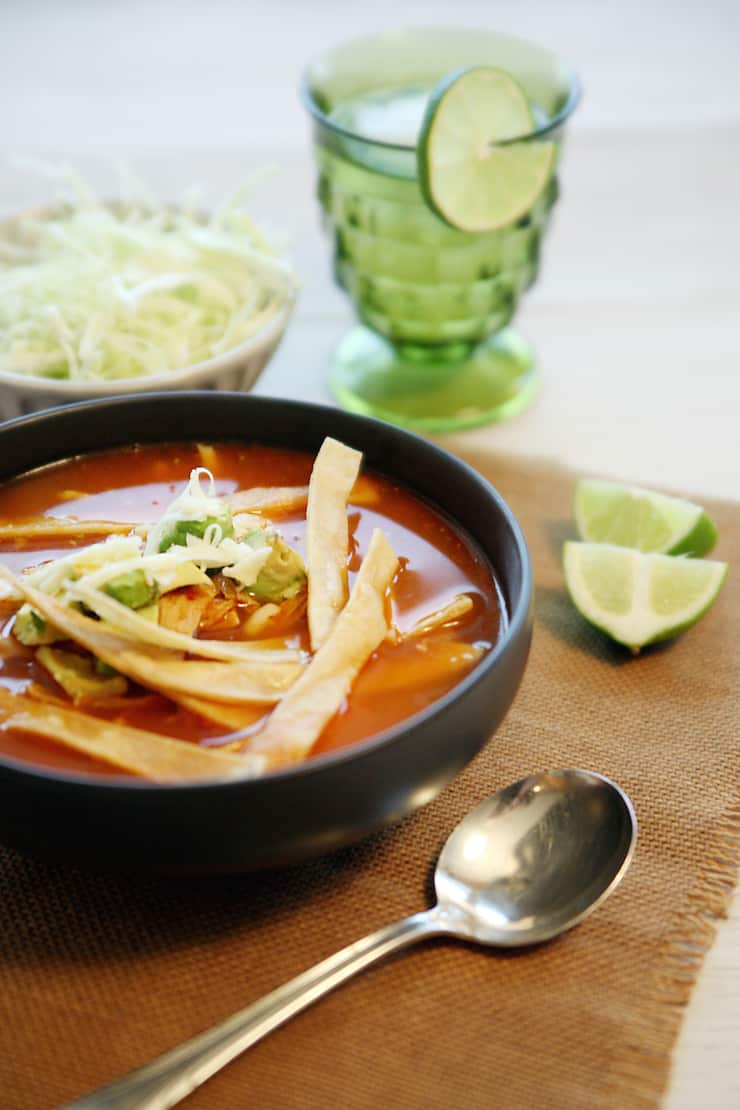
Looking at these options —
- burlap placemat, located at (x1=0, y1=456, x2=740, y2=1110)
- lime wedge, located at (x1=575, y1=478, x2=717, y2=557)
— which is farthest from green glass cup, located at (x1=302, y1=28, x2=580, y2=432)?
burlap placemat, located at (x1=0, y1=456, x2=740, y2=1110)

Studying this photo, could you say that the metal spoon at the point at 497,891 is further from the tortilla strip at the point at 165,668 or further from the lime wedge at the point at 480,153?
the lime wedge at the point at 480,153

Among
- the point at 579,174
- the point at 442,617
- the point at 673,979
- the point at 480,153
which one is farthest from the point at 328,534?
the point at 579,174

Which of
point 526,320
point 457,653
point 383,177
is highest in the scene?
point 383,177

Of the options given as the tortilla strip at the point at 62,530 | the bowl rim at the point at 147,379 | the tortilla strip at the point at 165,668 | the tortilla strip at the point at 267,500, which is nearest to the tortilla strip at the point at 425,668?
the tortilla strip at the point at 165,668

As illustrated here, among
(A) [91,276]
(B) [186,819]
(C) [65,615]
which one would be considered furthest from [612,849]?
(A) [91,276]

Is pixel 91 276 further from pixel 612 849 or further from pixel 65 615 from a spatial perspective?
pixel 612 849

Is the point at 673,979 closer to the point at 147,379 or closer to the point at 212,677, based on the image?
the point at 212,677
